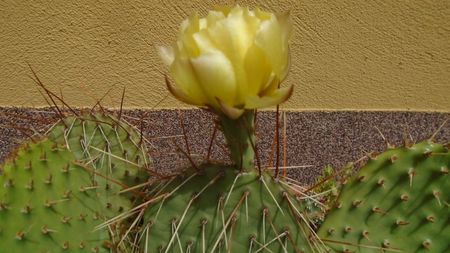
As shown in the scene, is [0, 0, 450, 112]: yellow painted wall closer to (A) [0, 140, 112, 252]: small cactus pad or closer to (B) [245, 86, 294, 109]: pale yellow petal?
(A) [0, 140, 112, 252]: small cactus pad

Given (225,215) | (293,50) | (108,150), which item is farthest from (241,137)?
(293,50)

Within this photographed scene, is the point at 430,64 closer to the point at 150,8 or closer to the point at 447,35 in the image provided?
the point at 447,35

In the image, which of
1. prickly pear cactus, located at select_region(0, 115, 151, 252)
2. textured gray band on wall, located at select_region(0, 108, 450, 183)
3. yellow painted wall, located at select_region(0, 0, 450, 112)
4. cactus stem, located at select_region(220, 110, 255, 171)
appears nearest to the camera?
cactus stem, located at select_region(220, 110, 255, 171)

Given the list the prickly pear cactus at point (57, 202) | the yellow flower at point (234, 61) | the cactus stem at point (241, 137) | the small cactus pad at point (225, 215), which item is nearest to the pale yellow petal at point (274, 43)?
the yellow flower at point (234, 61)

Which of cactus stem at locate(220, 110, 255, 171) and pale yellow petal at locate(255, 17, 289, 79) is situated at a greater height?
pale yellow petal at locate(255, 17, 289, 79)

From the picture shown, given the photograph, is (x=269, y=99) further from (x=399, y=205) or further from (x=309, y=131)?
(x=309, y=131)

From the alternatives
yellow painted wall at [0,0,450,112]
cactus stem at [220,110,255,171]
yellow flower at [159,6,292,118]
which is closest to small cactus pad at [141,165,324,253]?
cactus stem at [220,110,255,171]

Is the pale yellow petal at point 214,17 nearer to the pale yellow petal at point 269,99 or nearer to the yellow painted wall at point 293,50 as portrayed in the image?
the pale yellow petal at point 269,99
